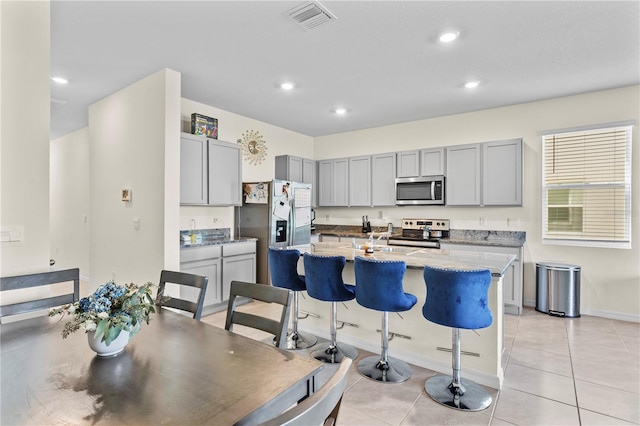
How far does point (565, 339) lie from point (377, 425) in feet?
8.42

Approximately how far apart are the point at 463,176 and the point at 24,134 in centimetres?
490

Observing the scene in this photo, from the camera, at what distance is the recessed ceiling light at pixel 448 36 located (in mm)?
2777

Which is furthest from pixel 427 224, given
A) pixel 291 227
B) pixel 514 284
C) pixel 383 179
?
pixel 291 227

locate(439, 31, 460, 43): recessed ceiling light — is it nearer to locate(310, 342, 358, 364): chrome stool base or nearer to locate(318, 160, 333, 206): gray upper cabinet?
locate(310, 342, 358, 364): chrome stool base

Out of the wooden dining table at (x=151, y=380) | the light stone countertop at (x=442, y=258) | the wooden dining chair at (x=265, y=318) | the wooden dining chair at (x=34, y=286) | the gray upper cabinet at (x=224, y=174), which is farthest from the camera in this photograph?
the gray upper cabinet at (x=224, y=174)

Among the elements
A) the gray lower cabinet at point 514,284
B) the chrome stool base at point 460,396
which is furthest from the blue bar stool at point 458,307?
the gray lower cabinet at point 514,284

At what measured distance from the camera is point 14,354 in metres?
1.30

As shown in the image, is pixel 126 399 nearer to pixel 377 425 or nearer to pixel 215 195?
pixel 377 425

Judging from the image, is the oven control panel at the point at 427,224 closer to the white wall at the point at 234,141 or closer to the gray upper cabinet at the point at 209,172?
the white wall at the point at 234,141

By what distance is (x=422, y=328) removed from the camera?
2832mm

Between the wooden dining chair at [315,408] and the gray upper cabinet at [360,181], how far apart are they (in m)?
5.11

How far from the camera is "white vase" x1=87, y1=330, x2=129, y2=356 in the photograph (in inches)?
49.6

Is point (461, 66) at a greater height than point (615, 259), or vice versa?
point (461, 66)

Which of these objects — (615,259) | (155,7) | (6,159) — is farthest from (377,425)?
(615,259)
